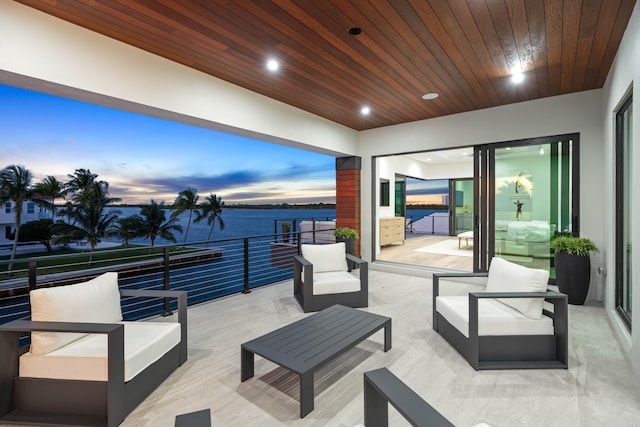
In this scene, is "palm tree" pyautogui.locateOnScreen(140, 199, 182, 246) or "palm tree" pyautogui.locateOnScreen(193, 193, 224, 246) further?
"palm tree" pyautogui.locateOnScreen(193, 193, 224, 246)

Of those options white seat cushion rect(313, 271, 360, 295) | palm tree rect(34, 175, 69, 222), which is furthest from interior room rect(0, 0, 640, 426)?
palm tree rect(34, 175, 69, 222)

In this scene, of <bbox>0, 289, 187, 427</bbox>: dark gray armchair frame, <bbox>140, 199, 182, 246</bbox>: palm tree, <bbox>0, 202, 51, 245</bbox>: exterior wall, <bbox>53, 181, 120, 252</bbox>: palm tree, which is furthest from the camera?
<bbox>140, 199, 182, 246</bbox>: palm tree

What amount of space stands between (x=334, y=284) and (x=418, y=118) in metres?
3.61

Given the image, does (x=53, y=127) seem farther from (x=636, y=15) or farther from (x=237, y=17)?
(x=636, y=15)

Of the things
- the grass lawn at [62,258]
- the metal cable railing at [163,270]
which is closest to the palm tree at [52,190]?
the grass lawn at [62,258]

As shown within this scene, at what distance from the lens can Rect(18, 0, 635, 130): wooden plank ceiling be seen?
8.31 ft

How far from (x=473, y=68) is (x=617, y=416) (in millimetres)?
3434

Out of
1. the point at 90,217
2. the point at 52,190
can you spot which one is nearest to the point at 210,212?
the point at 90,217

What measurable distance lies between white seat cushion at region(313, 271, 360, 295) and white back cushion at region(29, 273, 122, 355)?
216 cm

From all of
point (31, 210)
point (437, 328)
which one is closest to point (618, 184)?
point (437, 328)

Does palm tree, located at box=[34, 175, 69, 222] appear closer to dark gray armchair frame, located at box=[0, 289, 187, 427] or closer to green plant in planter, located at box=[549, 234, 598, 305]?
dark gray armchair frame, located at box=[0, 289, 187, 427]

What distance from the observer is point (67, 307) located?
2.06 metres

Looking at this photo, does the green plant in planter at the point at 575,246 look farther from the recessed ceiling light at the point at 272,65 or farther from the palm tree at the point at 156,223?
the palm tree at the point at 156,223

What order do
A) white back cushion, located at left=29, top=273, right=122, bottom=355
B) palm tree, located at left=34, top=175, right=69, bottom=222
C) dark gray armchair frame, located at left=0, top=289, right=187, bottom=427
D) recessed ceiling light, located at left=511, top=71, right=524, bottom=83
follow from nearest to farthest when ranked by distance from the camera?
dark gray armchair frame, located at left=0, top=289, right=187, bottom=427
white back cushion, located at left=29, top=273, right=122, bottom=355
recessed ceiling light, located at left=511, top=71, right=524, bottom=83
palm tree, located at left=34, top=175, right=69, bottom=222
